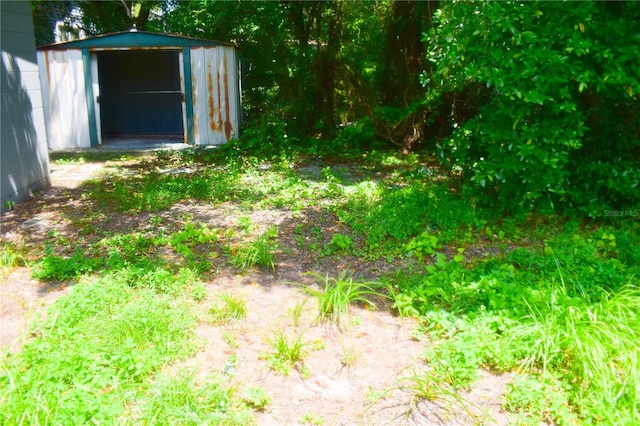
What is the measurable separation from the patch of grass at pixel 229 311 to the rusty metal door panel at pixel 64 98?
7.83 m

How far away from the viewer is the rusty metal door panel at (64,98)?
33.6 feet

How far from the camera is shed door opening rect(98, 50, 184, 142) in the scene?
13.7 m

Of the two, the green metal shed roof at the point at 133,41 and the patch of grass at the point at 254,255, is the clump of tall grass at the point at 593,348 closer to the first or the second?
the patch of grass at the point at 254,255

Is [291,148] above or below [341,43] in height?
below

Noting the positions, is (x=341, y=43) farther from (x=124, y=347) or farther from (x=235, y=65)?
(x=124, y=347)

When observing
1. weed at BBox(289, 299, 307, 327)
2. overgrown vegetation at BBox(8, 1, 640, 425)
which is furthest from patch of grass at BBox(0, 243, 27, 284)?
weed at BBox(289, 299, 307, 327)

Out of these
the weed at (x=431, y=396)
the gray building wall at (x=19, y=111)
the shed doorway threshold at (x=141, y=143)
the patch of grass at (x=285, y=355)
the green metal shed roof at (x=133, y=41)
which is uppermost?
the green metal shed roof at (x=133, y=41)

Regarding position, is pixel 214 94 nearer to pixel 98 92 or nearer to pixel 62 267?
pixel 98 92

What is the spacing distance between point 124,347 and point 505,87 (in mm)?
3723

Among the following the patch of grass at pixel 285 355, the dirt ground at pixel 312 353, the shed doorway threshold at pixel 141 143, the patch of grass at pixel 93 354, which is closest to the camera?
the patch of grass at pixel 93 354

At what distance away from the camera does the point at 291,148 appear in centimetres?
996

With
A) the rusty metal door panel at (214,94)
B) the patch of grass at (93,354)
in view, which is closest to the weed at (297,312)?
the patch of grass at (93,354)

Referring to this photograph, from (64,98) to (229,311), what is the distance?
27.1 ft

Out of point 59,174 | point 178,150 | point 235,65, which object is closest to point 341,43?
point 235,65
